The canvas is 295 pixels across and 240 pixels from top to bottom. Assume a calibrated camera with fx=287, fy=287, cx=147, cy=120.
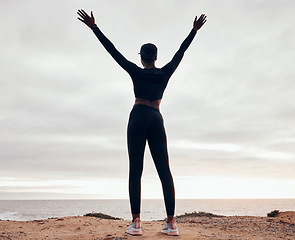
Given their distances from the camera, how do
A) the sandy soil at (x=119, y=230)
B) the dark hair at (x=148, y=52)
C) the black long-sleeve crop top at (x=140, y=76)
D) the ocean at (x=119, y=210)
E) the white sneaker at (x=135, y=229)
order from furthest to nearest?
the ocean at (x=119, y=210)
the dark hair at (x=148, y=52)
the sandy soil at (x=119, y=230)
the black long-sleeve crop top at (x=140, y=76)
the white sneaker at (x=135, y=229)

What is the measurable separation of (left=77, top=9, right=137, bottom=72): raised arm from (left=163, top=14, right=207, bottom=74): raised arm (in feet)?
2.78

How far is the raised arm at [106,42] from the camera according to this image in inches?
226

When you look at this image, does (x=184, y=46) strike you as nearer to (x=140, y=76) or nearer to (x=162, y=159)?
(x=140, y=76)

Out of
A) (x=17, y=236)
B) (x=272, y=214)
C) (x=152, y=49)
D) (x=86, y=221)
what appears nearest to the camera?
(x=152, y=49)

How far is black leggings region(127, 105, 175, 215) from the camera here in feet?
18.4

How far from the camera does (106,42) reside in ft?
18.9

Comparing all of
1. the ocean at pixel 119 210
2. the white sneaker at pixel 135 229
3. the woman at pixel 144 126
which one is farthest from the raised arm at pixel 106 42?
the ocean at pixel 119 210

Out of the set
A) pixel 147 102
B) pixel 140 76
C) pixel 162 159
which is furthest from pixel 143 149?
pixel 140 76

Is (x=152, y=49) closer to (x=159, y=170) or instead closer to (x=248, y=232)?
(x=159, y=170)

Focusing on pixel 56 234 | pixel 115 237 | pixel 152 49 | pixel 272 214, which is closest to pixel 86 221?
pixel 56 234

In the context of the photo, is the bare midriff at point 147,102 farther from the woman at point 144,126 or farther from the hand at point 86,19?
the hand at point 86,19

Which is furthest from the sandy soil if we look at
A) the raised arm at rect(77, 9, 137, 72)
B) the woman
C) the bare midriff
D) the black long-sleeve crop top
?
the raised arm at rect(77, 9, 137, 72)

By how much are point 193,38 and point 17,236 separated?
19.6ft

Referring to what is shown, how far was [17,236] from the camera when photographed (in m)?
6.46
